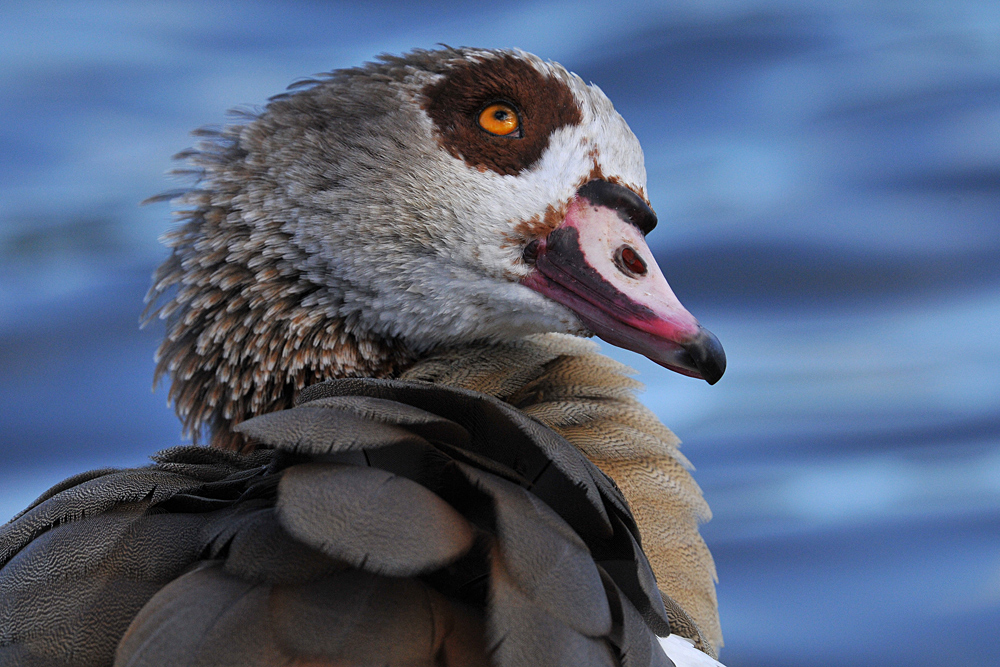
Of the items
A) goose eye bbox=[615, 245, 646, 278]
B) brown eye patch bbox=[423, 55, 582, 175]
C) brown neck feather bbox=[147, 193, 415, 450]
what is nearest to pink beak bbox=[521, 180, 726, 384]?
goose eye bbox=[615, 245, 646, 278]

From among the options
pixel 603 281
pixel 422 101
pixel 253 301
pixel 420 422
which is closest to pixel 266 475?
pixel 420 422

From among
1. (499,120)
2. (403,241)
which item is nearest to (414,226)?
(403,241)

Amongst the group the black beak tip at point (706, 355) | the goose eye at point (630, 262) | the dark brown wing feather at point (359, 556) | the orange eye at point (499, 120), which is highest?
the orange eye at point (499, 120)

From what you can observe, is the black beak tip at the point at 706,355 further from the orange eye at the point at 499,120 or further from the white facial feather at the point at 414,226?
the orange eye at the point at 499,120

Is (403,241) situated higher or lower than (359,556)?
higher

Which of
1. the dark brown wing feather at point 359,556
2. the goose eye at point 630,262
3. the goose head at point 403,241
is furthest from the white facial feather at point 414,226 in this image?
the dark brown wing feather at point 359,556

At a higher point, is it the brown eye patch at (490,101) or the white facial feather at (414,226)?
the brown eye patch at (490,101)

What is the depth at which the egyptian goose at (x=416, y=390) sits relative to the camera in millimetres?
987

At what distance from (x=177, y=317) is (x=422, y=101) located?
0.57 m

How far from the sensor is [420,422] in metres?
1.08

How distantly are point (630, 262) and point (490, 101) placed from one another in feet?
1.22

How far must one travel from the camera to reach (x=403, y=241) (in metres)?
1.61

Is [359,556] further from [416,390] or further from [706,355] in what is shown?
[706,355]

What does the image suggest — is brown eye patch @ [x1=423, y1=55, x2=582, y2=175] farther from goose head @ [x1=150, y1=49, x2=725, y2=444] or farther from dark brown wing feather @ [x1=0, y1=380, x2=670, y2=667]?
dark brown wing feather @ [x1=0, y1=380, x2=670, y2=667]
